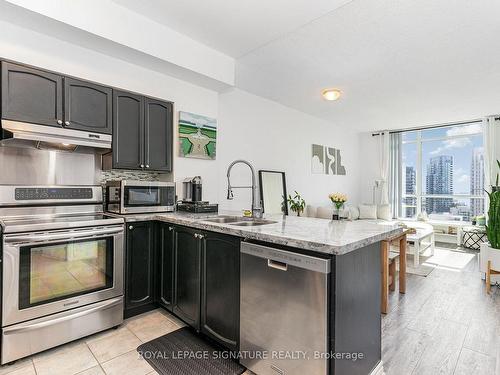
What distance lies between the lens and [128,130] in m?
2.76

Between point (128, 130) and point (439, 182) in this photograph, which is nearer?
point (128, 130)

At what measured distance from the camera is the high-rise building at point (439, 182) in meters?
6.67

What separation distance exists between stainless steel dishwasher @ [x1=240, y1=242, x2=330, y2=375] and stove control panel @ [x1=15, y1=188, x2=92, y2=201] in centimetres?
Result: 183

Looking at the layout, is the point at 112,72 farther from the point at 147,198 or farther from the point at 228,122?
the point at 228,122

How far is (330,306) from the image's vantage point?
1347 millimetres

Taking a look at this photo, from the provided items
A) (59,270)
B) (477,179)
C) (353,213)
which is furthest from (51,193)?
(477,179)

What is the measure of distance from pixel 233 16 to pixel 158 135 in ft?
4.63

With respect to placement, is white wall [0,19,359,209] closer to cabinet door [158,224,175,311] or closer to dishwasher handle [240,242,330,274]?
cabinet door [158,224,175,311]

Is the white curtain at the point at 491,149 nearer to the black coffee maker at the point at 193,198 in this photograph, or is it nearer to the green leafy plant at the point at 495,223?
the green leafy plant at the point at 495,223

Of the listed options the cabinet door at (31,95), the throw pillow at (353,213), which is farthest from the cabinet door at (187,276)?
the throw pillow at (353,213)

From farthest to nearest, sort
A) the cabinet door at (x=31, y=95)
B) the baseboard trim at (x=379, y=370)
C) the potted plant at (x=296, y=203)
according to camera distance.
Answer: the potted plant at (x=296, y=203), the cabinet door at (x=31, y=95), the baseboard trim at (x=379, y=370)

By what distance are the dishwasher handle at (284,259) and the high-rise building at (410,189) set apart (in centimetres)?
688

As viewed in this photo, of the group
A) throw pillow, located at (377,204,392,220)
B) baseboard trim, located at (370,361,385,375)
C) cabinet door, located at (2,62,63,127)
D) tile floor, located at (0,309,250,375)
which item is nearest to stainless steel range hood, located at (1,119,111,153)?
cabinet door, located at (2,62,63,127)

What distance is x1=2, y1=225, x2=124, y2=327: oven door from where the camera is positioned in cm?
182
